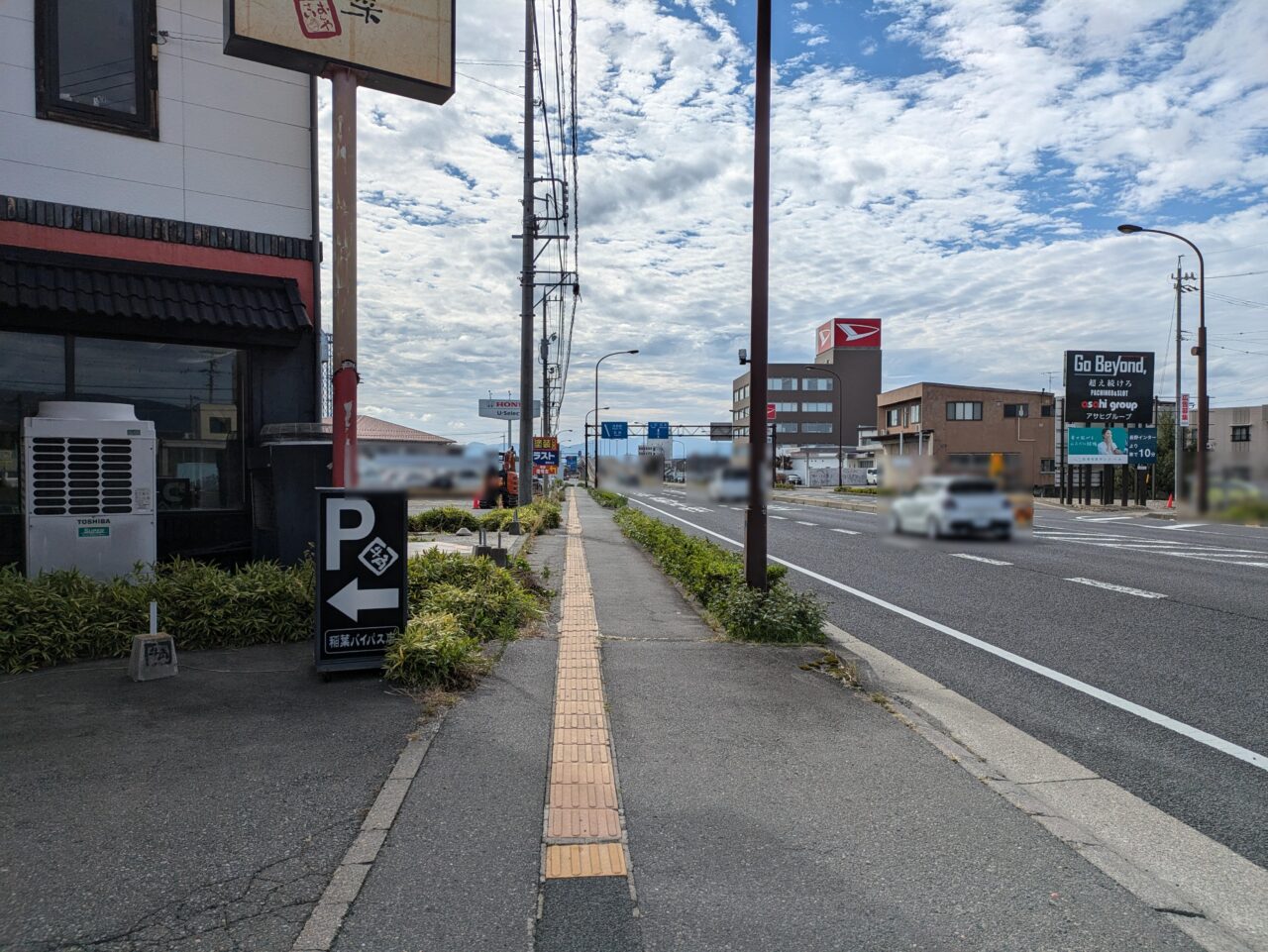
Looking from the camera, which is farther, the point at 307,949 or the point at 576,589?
the point at 576,589

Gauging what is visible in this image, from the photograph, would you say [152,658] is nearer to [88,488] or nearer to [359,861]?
[88,488]

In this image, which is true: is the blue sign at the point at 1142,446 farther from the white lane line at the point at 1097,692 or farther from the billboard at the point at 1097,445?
the white lane line at the point at 1097,692

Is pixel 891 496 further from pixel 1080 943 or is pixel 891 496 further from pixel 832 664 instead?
pixel 832 664

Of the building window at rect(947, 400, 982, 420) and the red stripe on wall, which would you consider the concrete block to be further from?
the building window at rect(947, 400, 982, 420)

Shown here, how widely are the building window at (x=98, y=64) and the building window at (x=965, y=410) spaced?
10.2 meters

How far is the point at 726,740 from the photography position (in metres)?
5.98

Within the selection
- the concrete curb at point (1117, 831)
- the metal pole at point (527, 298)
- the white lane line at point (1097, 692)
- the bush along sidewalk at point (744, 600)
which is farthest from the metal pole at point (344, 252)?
the metal pole at point (527, 298)

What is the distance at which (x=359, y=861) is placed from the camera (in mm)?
4141

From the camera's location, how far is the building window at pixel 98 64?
30.0 ft

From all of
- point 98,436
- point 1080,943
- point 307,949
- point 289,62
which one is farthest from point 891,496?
point 98,436

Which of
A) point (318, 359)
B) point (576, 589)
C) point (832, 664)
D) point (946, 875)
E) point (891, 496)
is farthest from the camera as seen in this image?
point (576, 589)

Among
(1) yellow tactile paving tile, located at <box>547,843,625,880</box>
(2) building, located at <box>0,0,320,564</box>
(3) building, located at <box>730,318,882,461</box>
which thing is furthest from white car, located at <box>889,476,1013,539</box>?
(2) building, located at <box>0,0,320,564</box>

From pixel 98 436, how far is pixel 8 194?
2770 millimetres

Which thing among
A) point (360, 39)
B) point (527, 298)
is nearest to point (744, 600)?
point (360, 39)
